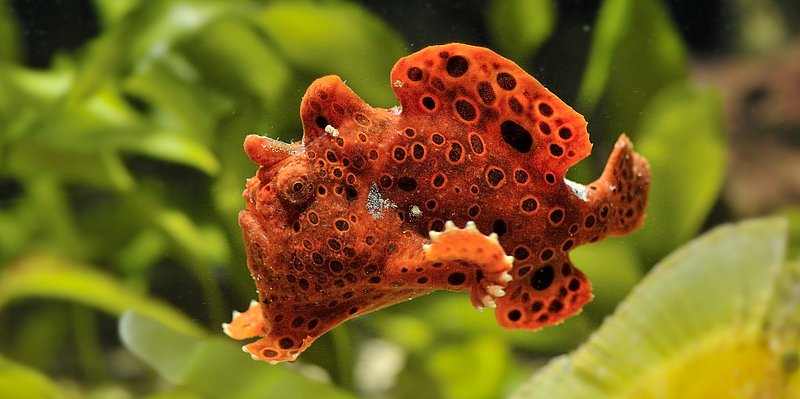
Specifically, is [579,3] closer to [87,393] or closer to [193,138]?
[193,138]

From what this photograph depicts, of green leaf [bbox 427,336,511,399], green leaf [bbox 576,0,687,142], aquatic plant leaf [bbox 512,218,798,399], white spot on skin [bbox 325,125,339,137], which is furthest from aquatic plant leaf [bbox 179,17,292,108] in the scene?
green leaf [bbox 427,336,511,399]

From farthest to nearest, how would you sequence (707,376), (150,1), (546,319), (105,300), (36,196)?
1. (36,196)
2. (105,300)
3. (150,1)
4. (707,376)
5. (546,319)

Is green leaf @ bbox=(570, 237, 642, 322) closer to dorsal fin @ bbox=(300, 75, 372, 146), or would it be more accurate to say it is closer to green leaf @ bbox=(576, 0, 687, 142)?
green leaf @ bbox=(576, 0, 687, 142)

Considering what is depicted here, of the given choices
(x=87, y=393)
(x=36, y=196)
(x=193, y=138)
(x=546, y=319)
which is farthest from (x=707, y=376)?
(x=36, y=196)

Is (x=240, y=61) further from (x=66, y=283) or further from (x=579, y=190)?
(x=66, y=283)

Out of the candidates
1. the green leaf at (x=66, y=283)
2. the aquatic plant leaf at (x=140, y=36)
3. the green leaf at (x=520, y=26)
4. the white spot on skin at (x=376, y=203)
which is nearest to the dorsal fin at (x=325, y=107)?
the white spot on skin at (x=376, y=203)

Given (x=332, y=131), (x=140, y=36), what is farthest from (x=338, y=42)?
→ (x=140, y=36)

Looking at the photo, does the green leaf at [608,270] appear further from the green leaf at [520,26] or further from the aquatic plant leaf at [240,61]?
the aquatic plant leaf at [240,61]
